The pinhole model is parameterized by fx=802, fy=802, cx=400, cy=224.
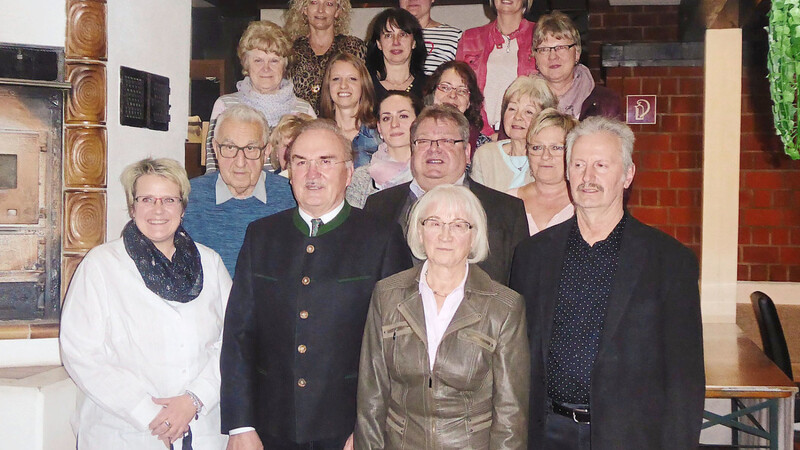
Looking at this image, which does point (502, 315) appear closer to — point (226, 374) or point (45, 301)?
point (226, 374)

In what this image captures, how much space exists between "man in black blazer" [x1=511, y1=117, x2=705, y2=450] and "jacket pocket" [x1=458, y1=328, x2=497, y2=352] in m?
0.21

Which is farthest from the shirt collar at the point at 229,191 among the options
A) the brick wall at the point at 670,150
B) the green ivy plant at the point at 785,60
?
the brick wall at the point at 670,150

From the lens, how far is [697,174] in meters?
6.59

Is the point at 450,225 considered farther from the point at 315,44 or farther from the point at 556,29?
the point at 315,44

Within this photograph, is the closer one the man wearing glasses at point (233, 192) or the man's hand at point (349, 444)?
the man's hand at point (349, 444)

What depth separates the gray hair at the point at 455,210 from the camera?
2396 millimetres

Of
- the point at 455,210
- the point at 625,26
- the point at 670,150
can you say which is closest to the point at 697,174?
the point at 670,150

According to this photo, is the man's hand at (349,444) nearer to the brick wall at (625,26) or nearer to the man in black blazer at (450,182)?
the man in black blazer at (450,182)

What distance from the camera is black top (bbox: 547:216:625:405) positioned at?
7.86 feet

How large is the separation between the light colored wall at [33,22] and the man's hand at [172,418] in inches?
63.9

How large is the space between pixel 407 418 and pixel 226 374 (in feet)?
2.07

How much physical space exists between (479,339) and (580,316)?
34 centimetres

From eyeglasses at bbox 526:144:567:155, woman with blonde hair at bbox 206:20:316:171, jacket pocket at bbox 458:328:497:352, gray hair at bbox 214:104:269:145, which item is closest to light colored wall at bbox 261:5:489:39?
woman with blonde hair at bbox 206:20:316:171

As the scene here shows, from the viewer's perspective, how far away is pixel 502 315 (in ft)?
7.66
